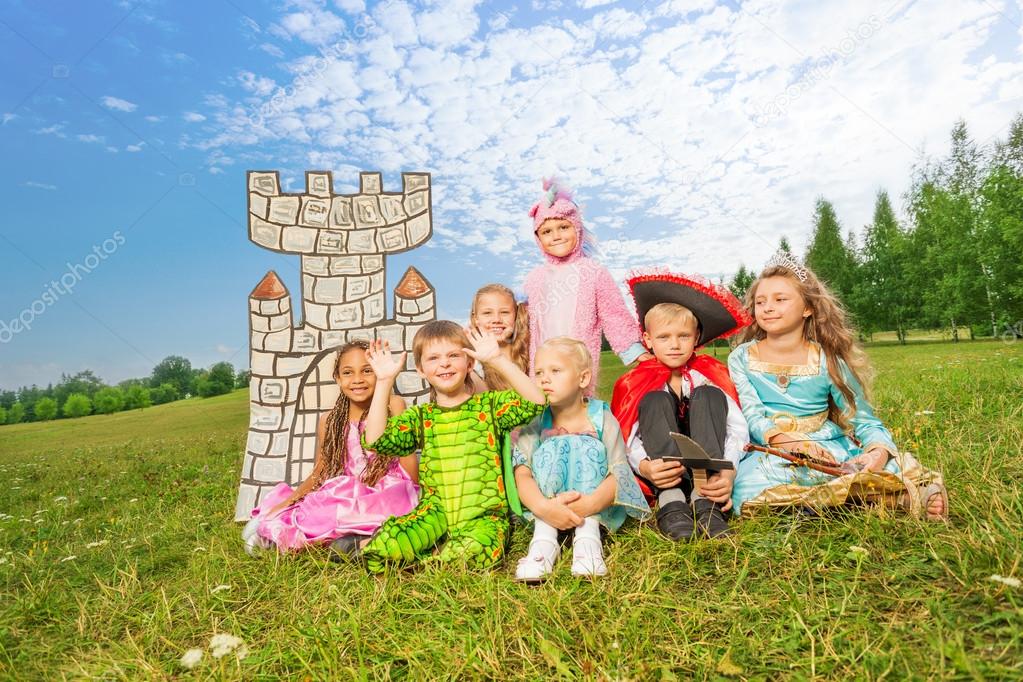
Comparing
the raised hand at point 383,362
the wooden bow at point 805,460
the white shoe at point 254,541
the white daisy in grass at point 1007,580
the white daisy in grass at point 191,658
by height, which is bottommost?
the white daisy in grass at point 191,658

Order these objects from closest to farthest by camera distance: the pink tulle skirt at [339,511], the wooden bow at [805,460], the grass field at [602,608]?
1. the grass field at [602,608]
2. the wooden bow at [805,460]
3. the pink tulle skirt at [339,511]

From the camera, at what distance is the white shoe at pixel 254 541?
3693 millimetres

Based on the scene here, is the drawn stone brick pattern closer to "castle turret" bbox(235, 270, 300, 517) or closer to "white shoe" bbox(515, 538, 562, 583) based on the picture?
"castle turret" bbox(235, 270, 300, 517)

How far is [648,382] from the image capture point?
399 centimetres

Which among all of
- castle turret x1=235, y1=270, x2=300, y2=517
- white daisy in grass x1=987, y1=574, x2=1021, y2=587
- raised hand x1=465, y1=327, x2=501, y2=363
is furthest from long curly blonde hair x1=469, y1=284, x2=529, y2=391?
white daisy in grass x1=987, y1=574, x2=1021, y2=587

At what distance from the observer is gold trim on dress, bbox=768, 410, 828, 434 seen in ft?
12.1

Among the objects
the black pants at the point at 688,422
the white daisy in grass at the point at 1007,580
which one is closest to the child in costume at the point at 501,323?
the black pants at the point at 688,422

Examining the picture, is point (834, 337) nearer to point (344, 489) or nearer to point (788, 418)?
point (788, 418)

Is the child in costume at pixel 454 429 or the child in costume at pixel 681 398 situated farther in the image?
the child in costume at pixel 681 398

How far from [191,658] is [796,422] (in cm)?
334

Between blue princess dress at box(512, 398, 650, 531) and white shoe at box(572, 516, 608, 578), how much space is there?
0.53 feet

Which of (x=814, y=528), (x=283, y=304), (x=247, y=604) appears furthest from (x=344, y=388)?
(x=814, y=528)

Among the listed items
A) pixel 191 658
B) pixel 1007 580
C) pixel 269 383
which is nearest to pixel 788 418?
pixel 1007 580

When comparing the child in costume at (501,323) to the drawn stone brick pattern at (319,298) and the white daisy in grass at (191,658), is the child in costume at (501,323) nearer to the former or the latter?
the drawn stone brick pattern at (319,298)
